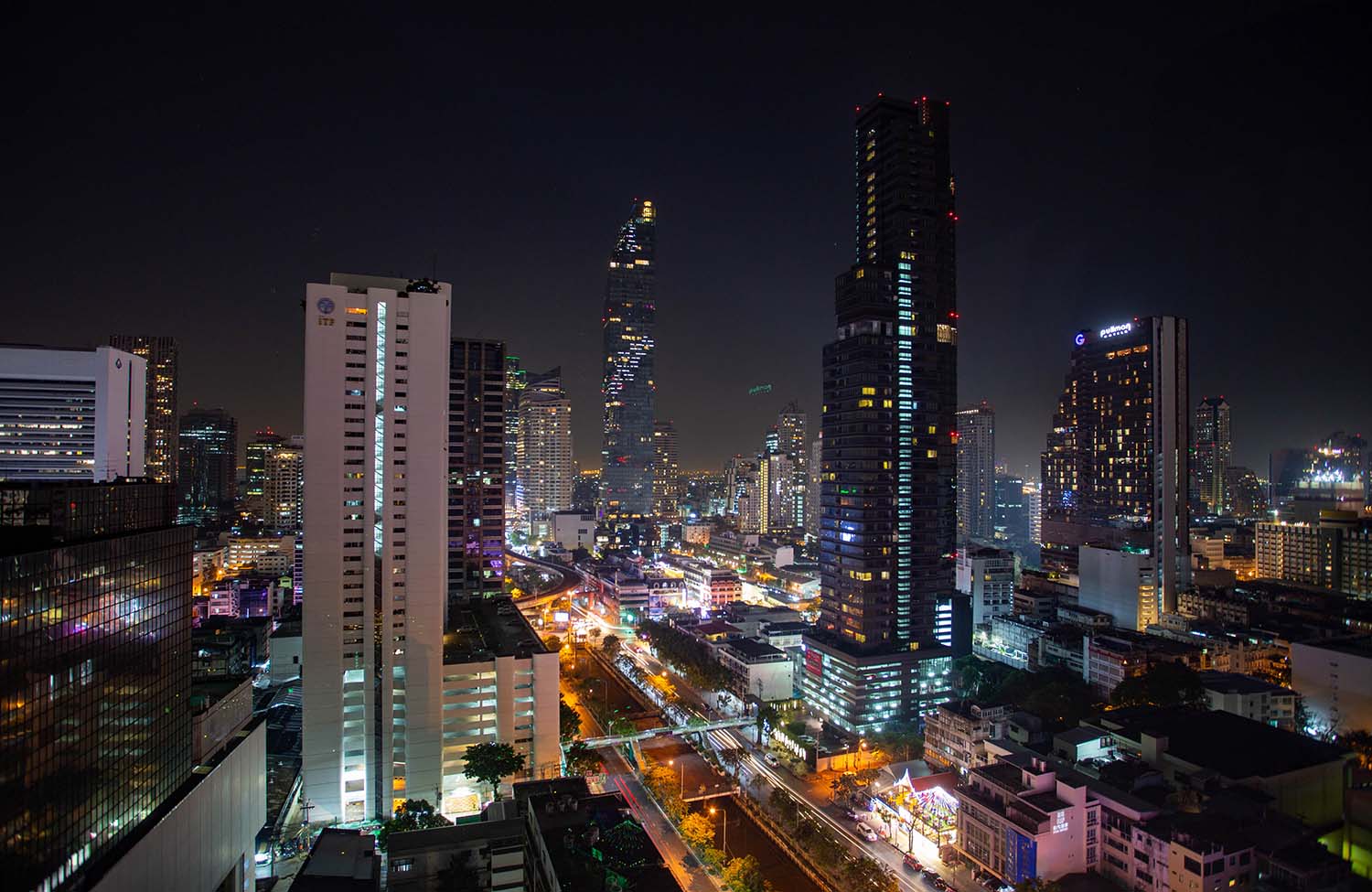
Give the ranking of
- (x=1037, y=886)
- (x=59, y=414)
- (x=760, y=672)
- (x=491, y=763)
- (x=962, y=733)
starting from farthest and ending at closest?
1. (x=760, y=672)
2. (x=59, y=414)
3. (x=962, y=733)
4. (x=491, y=763)
5. (x=1037, y=886)

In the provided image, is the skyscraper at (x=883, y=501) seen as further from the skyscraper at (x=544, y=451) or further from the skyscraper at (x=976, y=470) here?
the skyscraper at (x=544, y=451)

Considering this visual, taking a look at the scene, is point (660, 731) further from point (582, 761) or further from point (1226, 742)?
point (1226, 742)

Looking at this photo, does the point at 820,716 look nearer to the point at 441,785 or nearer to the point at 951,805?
the point at 951,805

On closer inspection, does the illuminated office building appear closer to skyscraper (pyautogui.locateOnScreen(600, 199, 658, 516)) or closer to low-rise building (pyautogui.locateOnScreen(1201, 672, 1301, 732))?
low-rise building (pyautogui.locateOnScreen(1201, 672, 1301, 732))

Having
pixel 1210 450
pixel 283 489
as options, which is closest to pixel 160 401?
pixel 283 489

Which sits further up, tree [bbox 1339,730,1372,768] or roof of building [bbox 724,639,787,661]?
roof of building [bbox 724,639,787,661]

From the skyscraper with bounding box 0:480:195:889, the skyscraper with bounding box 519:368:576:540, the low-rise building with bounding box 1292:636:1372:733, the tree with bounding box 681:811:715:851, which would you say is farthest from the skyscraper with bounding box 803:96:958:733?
the skyscraper with bounding box 519:368:576:540
